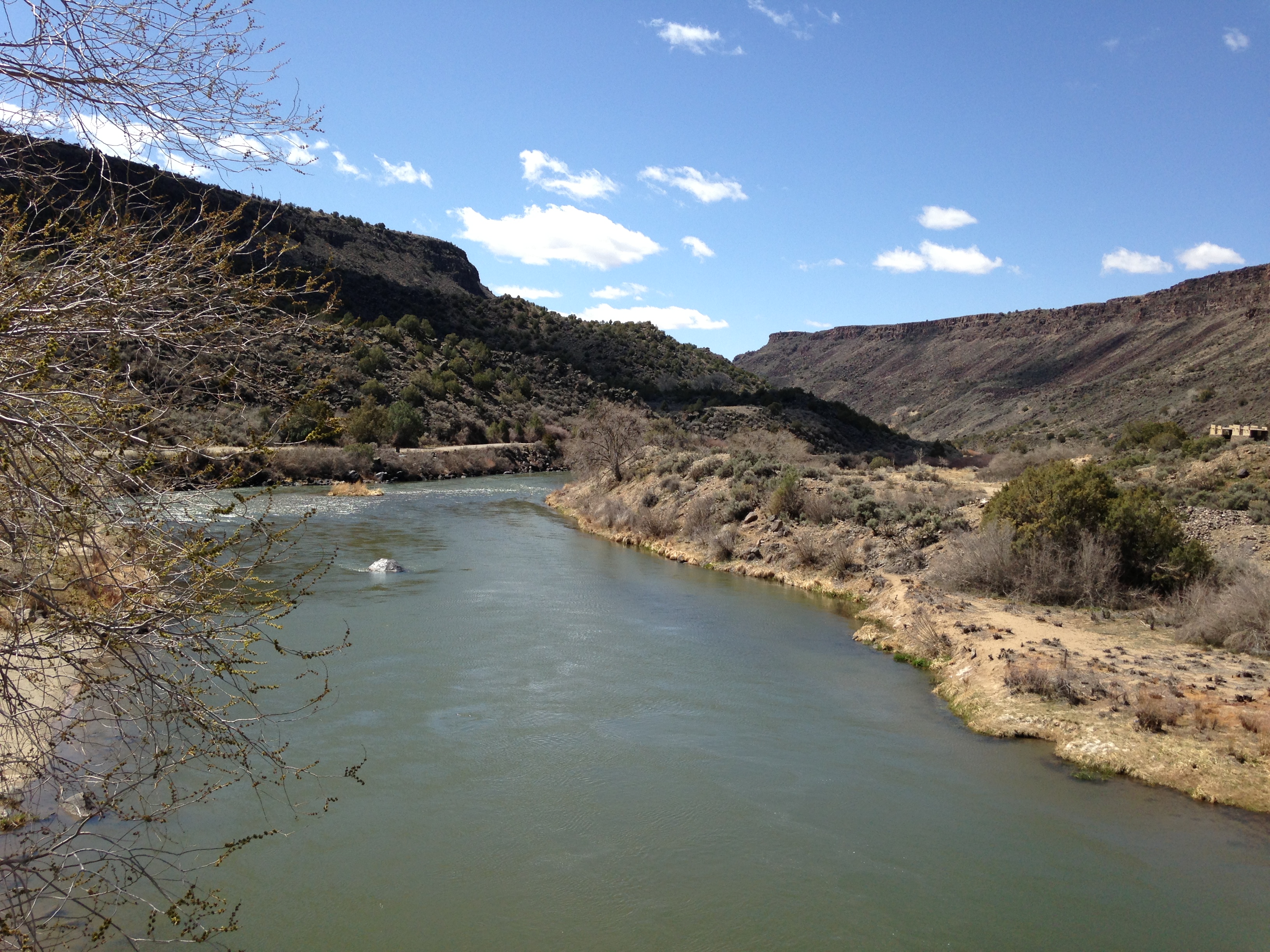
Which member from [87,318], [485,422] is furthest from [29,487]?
[485,422]

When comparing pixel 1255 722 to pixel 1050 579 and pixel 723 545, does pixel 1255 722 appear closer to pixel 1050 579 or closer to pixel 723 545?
pixel 1050 579

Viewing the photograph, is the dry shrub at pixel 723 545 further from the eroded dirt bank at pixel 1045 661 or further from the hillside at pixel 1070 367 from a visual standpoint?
the hillside at pixel 1070 367

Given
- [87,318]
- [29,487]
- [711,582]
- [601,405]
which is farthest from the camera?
[601,405]

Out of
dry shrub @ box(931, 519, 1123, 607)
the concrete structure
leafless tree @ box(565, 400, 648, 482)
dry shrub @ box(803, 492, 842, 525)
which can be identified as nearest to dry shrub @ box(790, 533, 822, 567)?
dry shrub @ box(803, 492, 842, 525)

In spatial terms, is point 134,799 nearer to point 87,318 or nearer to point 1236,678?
point 87,318

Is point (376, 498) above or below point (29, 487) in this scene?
below

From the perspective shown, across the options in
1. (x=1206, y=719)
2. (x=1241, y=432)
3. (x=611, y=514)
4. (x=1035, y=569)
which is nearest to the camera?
(x=1206, y=719)

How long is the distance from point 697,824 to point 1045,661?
5.83 metres

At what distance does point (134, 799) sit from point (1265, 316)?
65.0m

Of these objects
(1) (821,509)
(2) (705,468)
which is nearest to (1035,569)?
(1) (821,509)

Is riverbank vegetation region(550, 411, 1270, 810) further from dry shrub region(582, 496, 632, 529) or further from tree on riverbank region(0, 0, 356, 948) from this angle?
tree on riverbank region(0, 0, 356, 948)

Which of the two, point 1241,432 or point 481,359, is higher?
point 481,359

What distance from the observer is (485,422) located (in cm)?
4959

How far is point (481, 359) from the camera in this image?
187 feet
